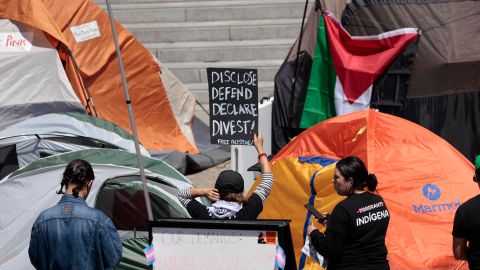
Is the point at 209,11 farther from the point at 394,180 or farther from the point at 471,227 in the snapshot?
the point at 471,227

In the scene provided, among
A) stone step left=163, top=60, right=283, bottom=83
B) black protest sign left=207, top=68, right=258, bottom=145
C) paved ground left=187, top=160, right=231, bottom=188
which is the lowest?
paved ground left=187, top=160, right=231, bottom=188

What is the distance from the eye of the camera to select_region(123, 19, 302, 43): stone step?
45.9 ft

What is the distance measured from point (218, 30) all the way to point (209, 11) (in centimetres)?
52

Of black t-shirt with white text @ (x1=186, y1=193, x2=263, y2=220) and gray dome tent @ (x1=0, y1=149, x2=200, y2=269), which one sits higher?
black t-shirt with white text @ (x1=186, y1=193, x2=263, y2=220)

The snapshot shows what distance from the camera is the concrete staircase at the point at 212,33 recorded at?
44.6 feet

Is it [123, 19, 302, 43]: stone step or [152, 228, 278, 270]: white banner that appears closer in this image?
[152, 228, 278, 270]: white banner

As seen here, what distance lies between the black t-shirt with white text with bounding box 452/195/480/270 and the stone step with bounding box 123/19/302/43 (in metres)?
9.04

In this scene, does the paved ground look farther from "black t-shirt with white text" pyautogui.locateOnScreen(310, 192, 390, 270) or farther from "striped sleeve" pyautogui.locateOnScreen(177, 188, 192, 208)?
"black t-shirt with white text" pyautogui.locateOnScreen(310, 192, 390, 270)

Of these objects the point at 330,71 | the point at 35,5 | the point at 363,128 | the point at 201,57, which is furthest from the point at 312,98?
the point at 201,57

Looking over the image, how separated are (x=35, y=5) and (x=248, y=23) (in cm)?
452

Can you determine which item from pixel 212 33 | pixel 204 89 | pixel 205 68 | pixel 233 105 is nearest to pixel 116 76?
pixel 204 89

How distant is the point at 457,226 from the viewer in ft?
16.5

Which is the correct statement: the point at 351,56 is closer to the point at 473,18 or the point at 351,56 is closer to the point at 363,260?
the point at 473,18

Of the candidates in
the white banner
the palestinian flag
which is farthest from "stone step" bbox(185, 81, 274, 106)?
the white banner
